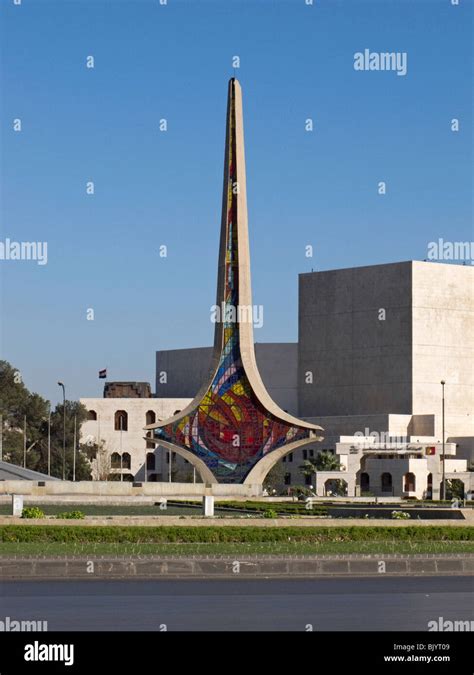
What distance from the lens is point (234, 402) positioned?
80000 mm

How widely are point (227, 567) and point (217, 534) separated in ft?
23.5

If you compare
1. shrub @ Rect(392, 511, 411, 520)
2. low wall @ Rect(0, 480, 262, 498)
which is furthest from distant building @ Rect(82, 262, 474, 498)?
shrub @ Rect(392, 511, 411, 520)

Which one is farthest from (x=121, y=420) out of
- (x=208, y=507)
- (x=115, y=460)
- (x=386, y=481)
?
(x=208, y=507)

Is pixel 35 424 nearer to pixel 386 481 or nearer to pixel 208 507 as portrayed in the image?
pixel 386 481

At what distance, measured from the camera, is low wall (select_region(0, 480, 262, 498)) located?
65250mm

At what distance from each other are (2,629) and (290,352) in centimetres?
11545

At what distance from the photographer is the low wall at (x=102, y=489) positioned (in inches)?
2569

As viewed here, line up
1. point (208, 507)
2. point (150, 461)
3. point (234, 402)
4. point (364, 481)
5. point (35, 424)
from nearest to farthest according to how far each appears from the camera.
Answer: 1. point (208, 507)
2. point (234, 402)
3. point (364, 481)
4. point (35, 424)
5. point (150, 461)

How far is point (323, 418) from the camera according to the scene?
116 meters

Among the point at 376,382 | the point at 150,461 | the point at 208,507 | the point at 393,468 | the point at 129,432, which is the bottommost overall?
the point at 150,461

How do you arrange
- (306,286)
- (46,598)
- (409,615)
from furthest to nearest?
(306,286) → (46,598) → (409,615)

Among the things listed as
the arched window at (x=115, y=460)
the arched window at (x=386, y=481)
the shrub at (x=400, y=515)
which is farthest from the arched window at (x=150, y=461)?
the shrub at (x=400, y=515)
